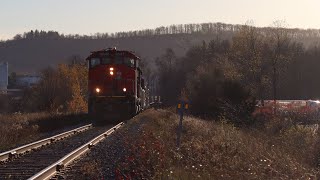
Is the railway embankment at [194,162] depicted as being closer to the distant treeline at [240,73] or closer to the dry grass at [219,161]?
the dry grass at [219,161]

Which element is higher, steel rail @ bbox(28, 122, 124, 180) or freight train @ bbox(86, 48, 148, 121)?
freight train @ bbox(86, 48, 148, 121)

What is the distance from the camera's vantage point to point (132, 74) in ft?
98.6

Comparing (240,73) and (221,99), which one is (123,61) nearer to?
(221,99)

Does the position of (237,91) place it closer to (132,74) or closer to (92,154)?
(132,74)

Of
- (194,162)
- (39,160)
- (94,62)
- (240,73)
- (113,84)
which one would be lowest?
(39,160)

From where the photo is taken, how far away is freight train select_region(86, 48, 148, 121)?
2923cm

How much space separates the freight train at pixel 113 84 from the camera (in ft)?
95.9

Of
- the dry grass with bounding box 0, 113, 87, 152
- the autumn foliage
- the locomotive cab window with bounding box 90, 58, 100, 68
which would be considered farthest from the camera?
the autumn foliage

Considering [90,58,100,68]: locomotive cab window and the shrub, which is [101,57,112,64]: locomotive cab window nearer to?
[90,58,100,68]: locomotive cab window

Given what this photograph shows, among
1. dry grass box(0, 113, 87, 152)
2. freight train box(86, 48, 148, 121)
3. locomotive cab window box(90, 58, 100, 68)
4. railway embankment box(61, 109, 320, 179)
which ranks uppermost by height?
locomotive cab window box(90, 58, 100, 68)

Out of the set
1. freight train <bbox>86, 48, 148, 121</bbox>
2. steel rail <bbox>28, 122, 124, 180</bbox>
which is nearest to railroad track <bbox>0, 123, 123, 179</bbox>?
steel rail <bbox>28, 122, 124, 180</bbox>

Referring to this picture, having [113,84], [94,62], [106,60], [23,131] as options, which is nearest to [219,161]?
[23,131]

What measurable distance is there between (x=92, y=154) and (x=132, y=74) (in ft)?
53.6

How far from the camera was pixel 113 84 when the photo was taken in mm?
29875
